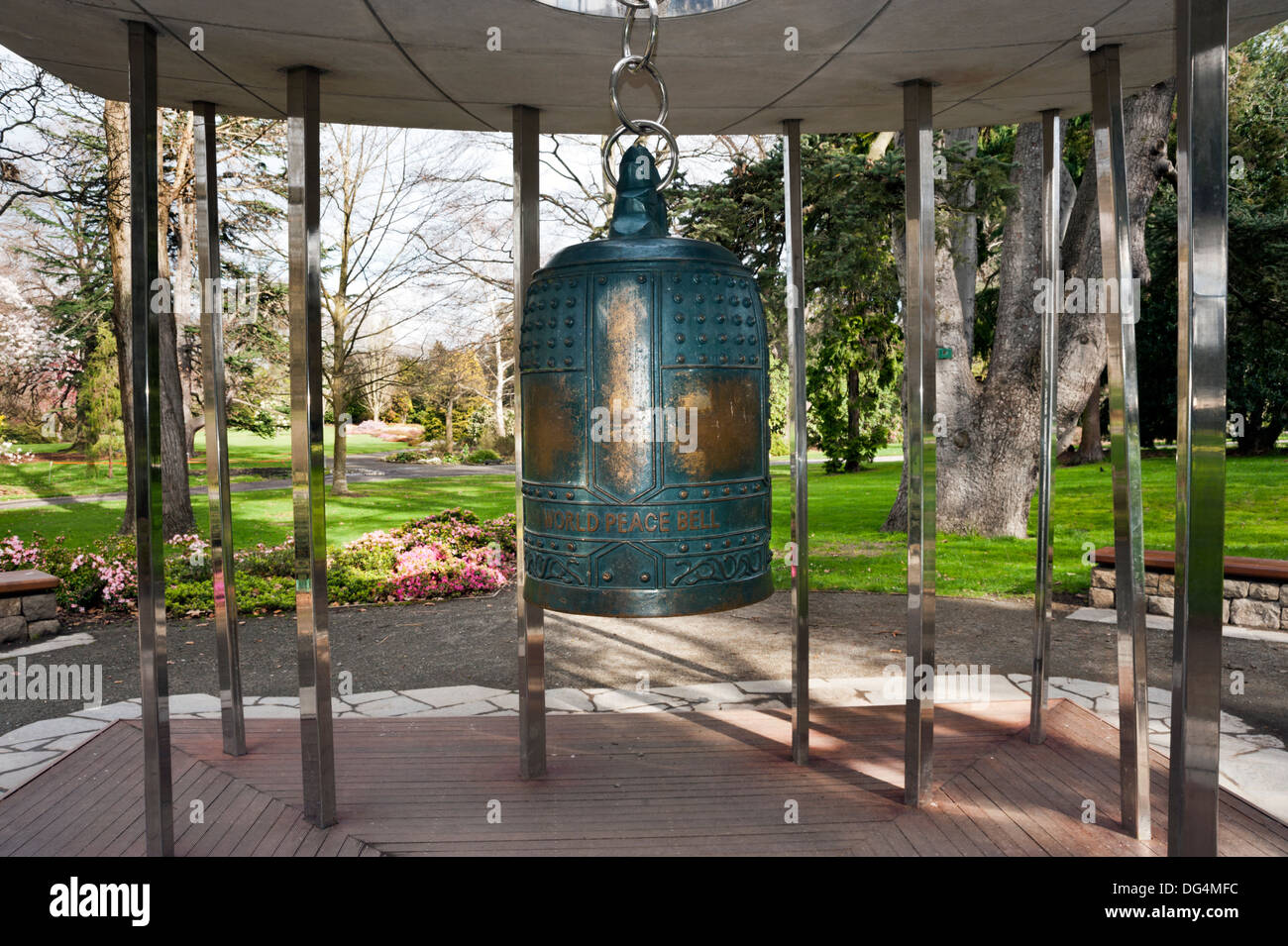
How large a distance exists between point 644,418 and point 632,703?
12.4ft

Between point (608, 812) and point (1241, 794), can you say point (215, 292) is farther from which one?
point (1241, 794)

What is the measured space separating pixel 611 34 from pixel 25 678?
6127 mm

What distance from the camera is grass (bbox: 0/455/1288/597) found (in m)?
10.6

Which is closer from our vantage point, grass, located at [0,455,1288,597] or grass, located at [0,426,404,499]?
grass, located at [0,455,1288,597]

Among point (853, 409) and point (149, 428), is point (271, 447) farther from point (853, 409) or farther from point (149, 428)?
point (149, 428)

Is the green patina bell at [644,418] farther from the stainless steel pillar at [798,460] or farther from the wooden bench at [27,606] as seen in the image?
the wooden bench at [27,606]

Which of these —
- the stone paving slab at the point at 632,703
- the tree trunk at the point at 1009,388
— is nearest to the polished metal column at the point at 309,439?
the stone paving slab at the point at 632,703

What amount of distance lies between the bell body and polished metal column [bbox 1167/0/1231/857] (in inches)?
42.3

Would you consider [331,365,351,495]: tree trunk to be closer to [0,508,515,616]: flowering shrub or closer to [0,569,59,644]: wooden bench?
[0,508,515,616]: flowering shrub

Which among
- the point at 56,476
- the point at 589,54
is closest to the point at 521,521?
the point at 589,54

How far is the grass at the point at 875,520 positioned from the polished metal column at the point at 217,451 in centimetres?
697

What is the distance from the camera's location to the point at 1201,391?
2215mm

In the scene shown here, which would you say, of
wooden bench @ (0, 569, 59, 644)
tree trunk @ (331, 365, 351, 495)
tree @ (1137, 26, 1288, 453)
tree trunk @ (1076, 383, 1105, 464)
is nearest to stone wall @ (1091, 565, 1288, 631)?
tree @ (1137, 26, 1288, 453)
